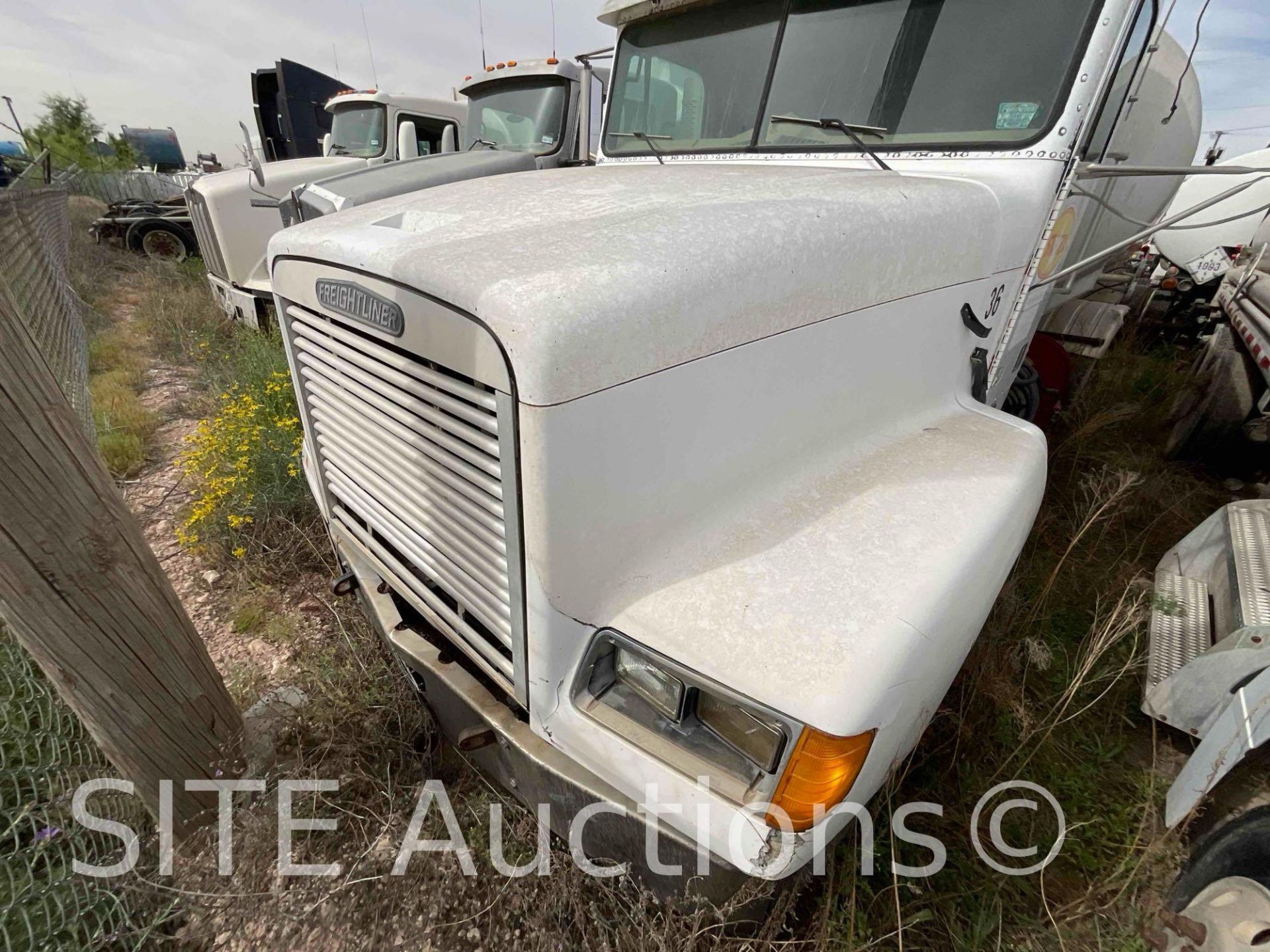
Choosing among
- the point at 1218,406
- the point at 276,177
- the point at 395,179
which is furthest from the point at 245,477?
the point at 1218,406

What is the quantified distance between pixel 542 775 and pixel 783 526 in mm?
889

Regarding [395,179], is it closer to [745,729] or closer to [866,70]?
[866,70]

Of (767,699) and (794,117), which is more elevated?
(794,117)

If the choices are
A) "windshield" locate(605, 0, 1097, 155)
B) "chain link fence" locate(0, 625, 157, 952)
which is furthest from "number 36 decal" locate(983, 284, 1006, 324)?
"chain link fence" locate(0, 625, 157, 952)

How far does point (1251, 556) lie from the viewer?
2318 mm

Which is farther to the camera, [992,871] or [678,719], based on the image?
[992,871]

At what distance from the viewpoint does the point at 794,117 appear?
249 cm

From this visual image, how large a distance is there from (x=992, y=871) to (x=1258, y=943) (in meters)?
0.61

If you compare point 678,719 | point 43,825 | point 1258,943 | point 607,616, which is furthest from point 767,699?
point 43,825

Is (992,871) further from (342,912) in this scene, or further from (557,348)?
(557,348)

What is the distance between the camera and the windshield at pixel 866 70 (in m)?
2.17

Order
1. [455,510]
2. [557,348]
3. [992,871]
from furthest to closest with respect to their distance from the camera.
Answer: [992,871], [455,510], [557,348]

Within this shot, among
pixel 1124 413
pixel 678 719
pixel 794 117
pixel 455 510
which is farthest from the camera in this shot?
pixel 1124 413

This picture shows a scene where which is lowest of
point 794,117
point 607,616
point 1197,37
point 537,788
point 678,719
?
point 537,788
